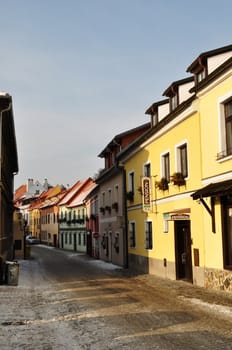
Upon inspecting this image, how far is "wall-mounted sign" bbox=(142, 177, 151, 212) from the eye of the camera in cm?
2038

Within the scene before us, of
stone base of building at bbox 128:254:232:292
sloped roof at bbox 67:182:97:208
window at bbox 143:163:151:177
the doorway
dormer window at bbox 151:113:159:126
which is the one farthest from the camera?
sloped roof at bbox 67:182:97:208

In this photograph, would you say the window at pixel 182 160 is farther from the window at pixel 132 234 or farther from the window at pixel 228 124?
the window at pixel 132 234


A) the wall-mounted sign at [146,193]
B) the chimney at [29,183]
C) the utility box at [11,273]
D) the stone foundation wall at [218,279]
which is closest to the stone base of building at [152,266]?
the wall-mounted sign at [146,193]

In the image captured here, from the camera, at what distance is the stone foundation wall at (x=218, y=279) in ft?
41.9

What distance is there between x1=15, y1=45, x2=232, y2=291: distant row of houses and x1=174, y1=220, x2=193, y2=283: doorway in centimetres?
4

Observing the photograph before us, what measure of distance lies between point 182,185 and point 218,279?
434 cm

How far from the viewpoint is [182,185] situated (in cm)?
1670

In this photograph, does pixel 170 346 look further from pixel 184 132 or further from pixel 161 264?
pixel 161 264

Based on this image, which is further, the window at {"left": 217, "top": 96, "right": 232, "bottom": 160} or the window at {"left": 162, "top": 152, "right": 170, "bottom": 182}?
the window at {"left": 162, "top": 152, "right": 170, "bottom": 182}

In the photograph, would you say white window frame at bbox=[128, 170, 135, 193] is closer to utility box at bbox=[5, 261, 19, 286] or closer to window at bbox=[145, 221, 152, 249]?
window at bbox=[145, 221, 152, 249]

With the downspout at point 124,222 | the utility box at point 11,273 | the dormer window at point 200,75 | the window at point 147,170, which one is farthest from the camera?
the downspout at point 124,222

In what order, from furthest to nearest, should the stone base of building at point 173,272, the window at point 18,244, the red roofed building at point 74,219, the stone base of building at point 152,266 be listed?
the red roofed building at point 74,219, the window at point 18,244, the stone base of building at point 152,266, the stone base of building at point 173,272

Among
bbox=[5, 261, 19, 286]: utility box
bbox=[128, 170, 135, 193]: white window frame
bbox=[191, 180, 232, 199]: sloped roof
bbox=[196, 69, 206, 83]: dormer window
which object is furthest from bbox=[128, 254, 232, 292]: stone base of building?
bbox=[196, 69, 206, 83]: dormer window

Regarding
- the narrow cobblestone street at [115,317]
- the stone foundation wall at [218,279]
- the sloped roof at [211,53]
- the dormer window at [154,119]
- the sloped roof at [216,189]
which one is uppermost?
the sloped roof at [211,53]
